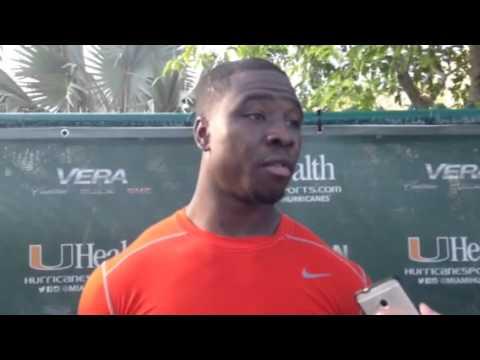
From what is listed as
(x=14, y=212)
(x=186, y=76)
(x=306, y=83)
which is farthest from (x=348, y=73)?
(x=186, y=76)

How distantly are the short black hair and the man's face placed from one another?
0.09 feet

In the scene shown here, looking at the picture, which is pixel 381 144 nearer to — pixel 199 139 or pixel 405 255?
pixel 405 255

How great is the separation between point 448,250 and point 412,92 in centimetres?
227

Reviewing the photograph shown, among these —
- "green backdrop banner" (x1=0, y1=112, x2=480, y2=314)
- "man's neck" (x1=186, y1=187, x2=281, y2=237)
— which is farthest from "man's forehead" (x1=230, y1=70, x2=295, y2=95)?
"green backdrop banner" (x1=0, y1=112, x2=480, y2=314)

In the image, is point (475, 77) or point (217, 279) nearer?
point (217, 279)

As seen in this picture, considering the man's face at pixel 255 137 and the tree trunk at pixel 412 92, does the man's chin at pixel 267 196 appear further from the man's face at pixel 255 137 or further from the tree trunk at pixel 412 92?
the tree trunk at pixel 412 92

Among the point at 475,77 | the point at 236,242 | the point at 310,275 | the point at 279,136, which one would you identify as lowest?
the point at 310,275

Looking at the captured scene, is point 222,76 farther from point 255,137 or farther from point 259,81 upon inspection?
point 255,137

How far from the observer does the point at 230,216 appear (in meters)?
2.13

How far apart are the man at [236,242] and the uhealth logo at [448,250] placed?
868 millimetres

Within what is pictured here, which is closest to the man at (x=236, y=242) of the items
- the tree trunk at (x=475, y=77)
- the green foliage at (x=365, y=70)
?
the green foliage at (x=365, y=70)

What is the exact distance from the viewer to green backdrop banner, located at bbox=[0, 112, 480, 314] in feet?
9.52

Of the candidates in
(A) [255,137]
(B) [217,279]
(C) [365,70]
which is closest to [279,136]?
(A) [255,137]

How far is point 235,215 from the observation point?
213 cm
